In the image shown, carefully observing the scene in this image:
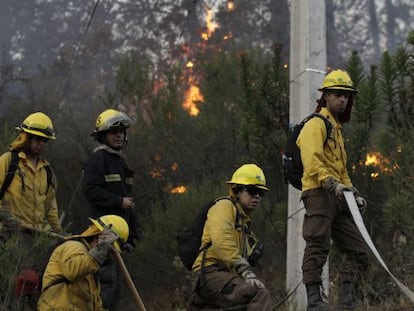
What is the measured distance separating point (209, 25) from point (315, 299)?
19892 millimetres

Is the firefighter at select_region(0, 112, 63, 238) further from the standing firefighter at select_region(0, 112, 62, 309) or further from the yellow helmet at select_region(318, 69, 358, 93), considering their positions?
the yellow helmet at select_region(318, 69, 358, 93)

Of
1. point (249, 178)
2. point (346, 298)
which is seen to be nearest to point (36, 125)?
point (249, 178)

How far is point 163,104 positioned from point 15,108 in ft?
9.88

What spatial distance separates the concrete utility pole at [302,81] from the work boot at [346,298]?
3.47ft

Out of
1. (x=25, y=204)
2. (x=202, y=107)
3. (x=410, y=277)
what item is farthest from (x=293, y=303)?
(x=202, y=107)

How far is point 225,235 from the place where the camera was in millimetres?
5656

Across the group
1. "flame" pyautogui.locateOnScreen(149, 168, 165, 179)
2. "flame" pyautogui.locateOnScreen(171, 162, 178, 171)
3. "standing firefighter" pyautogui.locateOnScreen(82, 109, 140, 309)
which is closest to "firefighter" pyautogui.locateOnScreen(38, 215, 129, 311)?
"standing firefighter" pyautogui.locateOnScreen(82, 109, 140, 309)

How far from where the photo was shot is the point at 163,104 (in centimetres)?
1427

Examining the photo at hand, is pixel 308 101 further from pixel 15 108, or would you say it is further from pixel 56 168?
pixel 15 108

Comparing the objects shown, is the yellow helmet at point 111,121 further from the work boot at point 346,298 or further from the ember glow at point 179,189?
the ember glow at point 179,189

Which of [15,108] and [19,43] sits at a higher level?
[19,43]

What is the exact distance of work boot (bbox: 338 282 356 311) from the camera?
5.84 meters

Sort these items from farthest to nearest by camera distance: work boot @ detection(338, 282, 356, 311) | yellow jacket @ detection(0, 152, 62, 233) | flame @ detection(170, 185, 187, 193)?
flame @ detection(170, 185, 187, 193) < yellow jacket @ detection(0, 152, 62, 233) < work boot @ detection(338, 282, 356, 311)

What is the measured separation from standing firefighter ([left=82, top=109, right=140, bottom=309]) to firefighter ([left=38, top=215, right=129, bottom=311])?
77 centimetres
